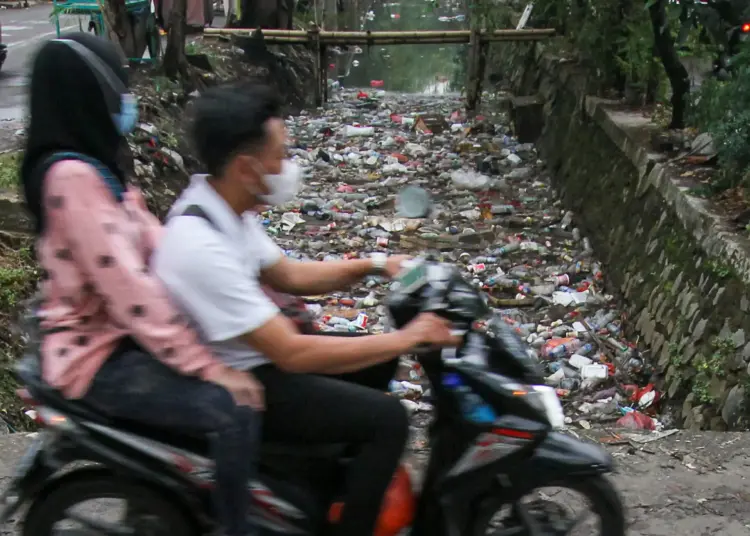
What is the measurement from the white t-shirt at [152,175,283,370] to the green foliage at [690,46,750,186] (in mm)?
3690

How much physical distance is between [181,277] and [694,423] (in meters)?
3.07

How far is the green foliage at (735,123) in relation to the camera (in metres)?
4.85

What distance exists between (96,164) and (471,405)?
1.08 meters

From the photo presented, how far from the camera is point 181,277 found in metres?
2.01

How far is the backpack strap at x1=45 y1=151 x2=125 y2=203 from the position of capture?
1.99 metres

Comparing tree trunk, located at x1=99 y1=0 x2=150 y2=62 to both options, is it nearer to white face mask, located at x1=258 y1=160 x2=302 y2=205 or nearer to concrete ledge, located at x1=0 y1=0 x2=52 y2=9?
white face mask, located at x1=258 y1=160 x2=302 y2=205

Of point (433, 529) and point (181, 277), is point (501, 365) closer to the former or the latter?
point (433, 529)

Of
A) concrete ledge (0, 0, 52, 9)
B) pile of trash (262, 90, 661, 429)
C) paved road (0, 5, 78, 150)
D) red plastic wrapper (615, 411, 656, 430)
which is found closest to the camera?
red plastic wrapper (615, 411, 656, 430)

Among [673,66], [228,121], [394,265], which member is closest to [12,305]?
[394,265]

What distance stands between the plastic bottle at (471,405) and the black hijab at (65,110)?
104 centimetres

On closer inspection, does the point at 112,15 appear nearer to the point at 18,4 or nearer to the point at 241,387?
the point at 241,387

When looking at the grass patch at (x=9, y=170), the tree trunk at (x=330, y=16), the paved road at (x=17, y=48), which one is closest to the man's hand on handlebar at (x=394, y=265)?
the paved road at (x=17, y=48)

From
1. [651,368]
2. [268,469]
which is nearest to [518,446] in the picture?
[268,469]

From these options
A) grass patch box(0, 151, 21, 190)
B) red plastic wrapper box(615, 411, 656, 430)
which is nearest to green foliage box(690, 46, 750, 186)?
red plastic wrapper box(615, 411, 656, 430)
